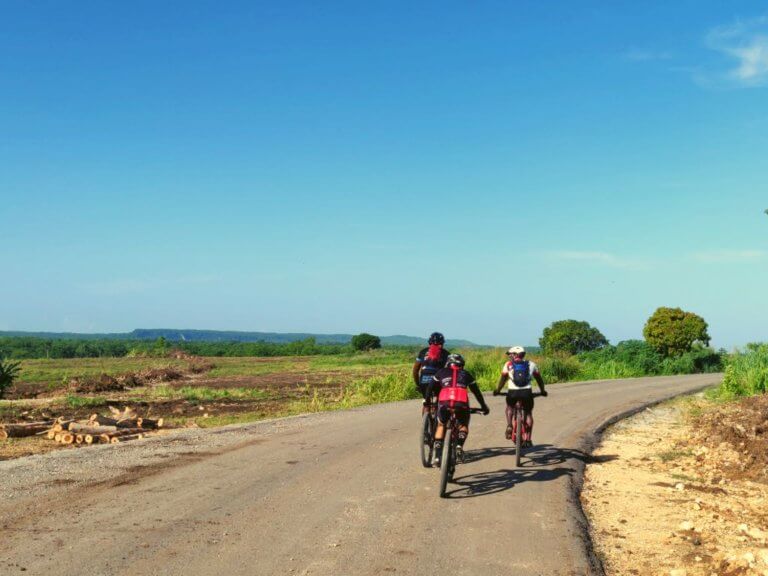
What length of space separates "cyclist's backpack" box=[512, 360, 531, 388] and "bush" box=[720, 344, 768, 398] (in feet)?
44.2

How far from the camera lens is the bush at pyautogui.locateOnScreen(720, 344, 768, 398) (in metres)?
22.2

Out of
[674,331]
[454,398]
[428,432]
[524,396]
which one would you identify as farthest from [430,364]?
[674,331]

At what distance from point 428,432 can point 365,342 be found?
355ft

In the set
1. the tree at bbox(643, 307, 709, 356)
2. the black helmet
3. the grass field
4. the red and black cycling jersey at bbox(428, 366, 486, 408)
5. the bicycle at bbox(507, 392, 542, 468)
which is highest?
the tree at bbox(643, 307, 709, 356)

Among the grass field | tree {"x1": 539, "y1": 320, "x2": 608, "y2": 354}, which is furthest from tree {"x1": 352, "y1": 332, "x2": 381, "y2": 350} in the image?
the grass field

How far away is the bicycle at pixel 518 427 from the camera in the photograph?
1162 cm

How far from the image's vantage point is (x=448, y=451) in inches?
369

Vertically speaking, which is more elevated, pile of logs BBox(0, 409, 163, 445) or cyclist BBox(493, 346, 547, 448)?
cyclist BBox(493, 346, 547, 448)

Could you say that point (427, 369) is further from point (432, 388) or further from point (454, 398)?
point (454, 398)

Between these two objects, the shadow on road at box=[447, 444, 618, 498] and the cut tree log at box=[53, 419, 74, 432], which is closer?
the shadow on road at box=[447, 444, 618, 498]

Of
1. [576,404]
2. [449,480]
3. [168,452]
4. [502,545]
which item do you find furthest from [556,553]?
[576,404]

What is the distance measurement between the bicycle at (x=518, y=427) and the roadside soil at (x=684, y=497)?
4.01ft

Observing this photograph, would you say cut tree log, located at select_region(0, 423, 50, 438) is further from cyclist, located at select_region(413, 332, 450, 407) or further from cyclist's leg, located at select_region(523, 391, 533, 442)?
cyclist's leg, located at select_region(523, 391, 533, 442)

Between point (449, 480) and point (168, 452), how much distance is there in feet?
19.0
